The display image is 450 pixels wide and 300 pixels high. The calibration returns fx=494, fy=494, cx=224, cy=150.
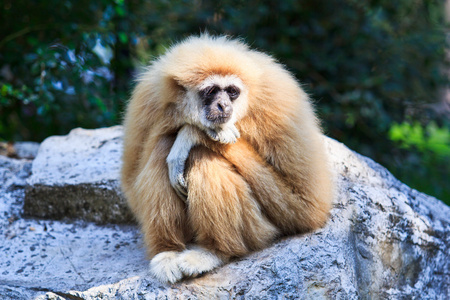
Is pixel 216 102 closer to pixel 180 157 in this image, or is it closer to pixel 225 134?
pixel 225 134

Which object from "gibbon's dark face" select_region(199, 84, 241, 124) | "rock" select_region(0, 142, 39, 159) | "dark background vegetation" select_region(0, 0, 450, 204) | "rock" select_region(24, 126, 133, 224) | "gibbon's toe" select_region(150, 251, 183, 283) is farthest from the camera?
"dark background vegetation" select_region(0, 0, 450, 204)

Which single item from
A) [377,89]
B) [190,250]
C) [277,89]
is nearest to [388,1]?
[377,89]

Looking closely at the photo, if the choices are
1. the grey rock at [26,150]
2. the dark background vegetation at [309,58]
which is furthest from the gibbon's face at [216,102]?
the grey rock at [26,150]

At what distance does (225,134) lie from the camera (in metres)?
2.85

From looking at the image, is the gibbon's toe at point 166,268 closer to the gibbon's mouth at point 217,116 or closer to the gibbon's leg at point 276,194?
the gibbon's leg at point 276,194

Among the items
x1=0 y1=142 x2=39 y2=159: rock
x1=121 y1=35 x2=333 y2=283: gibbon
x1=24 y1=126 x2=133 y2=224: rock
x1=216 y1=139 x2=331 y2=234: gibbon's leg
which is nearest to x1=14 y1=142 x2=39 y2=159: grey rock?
x1=0 y1=142 x2=39 y2=159: rock

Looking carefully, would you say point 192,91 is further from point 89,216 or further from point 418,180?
point 418,180

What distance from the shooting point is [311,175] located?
9.77 ft

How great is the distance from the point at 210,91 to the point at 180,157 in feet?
1.47

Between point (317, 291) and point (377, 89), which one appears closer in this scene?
point (317, 291)

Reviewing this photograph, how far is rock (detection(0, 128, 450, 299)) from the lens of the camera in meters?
2.76

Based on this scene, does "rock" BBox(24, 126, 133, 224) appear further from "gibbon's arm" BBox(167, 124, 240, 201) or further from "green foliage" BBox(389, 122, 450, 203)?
"green foliage" BBox(389, 122, 450, 203)

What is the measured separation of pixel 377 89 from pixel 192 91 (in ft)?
11.0

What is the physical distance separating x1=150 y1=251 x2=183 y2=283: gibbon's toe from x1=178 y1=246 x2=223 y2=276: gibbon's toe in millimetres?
31
